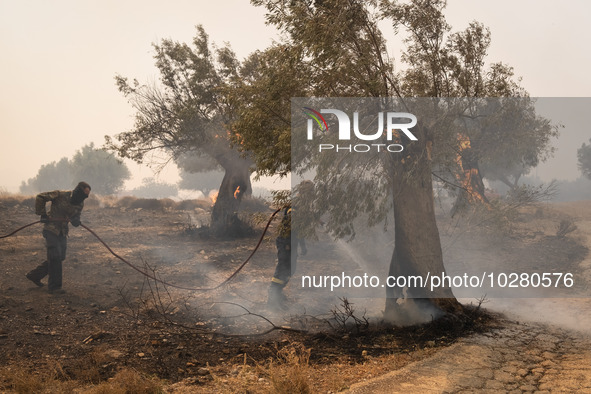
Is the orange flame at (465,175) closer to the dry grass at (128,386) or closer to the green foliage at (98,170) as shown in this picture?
the dry grass at (128,386)

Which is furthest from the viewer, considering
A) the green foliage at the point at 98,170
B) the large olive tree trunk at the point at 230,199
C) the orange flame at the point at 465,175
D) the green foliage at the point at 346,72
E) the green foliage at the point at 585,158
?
the green foliage at the point at 98,170

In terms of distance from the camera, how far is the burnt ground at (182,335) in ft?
19.5

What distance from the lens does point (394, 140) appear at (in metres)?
8.90

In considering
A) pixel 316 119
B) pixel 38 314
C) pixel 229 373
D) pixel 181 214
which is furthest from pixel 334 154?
pixel 181 214

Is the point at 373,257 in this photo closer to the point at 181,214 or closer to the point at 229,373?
the point at 229,373

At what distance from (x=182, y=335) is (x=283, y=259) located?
102 inches

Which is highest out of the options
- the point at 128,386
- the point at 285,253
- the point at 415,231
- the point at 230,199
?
the point at 230,199

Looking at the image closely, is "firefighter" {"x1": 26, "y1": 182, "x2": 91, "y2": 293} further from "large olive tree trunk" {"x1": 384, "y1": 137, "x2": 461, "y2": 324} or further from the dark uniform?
"large olive tree trunk" {"x1": 384, "y1": 137, "x2": 461, "y2": 324}

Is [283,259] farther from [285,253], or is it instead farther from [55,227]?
[55,227]

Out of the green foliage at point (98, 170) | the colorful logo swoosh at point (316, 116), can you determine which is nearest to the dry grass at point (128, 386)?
the colorful logo swoosh at point (316, 116)

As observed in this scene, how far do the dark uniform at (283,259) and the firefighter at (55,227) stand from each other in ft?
14.9

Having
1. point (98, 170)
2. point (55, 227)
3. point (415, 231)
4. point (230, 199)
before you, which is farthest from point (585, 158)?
point (98, 170)

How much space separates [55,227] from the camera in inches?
408

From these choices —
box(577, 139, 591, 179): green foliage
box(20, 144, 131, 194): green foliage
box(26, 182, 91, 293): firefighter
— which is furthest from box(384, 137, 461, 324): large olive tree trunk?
box(20, 144, 131, 194): green foliage
